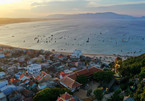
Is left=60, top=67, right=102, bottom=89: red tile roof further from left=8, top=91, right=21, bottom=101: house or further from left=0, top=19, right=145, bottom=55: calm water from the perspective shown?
left=0, top=19, right=145, bottom=55: calm water

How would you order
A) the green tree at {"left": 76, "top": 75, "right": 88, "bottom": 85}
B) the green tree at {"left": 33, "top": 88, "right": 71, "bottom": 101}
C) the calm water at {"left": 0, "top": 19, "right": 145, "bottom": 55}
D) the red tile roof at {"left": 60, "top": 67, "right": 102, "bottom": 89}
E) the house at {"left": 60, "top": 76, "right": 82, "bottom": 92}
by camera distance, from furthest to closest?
the calm water at {"left": 0, "top": 19, "right": 145, "bottom": 55} < the green tree at {"left": 76, "top": 75, "right": 88, "bottom": 85} < the red tile roof at {"left": 60, "top": 67, "right": 102, "bottom": 89} < the house at {"left": 60, "top": 76, "right": 82, "bottom": 92} < the green tree at {"left": 33, "top": 88, "right": 71, "bottom": 101}

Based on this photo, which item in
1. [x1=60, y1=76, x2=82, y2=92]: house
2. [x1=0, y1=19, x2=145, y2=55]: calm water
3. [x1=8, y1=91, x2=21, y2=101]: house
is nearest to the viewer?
[x1=8, y1=91, x2=21, y2=101]: house

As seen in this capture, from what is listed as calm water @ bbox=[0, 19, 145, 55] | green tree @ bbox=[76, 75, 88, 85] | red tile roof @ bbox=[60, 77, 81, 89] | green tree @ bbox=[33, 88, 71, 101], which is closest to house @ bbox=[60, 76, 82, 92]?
red tile roof @ bbox=[60, 77, 81, 89]

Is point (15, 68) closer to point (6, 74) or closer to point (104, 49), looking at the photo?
point (6, 74)

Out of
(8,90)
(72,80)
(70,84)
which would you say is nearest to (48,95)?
(70,84)

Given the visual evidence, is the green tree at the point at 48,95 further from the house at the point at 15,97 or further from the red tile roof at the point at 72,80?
the house at the point at 15,97

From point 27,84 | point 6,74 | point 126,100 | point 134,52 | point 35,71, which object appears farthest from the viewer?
point 134,52

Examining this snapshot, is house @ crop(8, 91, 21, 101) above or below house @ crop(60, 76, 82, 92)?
below

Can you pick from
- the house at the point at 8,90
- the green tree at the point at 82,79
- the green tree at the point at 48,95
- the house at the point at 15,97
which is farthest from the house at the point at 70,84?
the house at the point at 8,90

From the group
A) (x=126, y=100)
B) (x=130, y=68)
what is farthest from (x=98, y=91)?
(x=130, y=68)

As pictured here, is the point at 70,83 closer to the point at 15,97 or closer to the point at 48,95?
the point at 48,95

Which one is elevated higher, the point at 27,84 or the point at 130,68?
the point at 130,68
